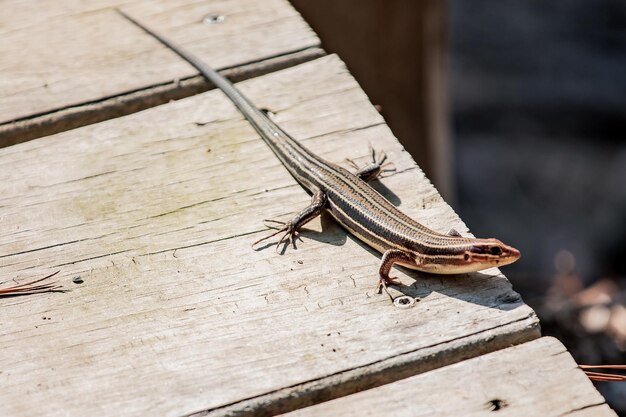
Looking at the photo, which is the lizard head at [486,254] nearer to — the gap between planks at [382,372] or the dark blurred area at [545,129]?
the gap between planks at [382,372]

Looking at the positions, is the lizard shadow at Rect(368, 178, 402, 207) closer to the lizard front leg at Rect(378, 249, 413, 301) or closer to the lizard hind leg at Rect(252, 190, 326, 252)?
the lizard hind leg at Rect(252, 190, 326, 252)

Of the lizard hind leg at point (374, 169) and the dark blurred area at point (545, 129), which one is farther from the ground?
the lizard hind leg at point (374, 169)

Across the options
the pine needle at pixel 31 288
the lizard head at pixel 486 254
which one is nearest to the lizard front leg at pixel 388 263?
the lizard head at pixel 486 254

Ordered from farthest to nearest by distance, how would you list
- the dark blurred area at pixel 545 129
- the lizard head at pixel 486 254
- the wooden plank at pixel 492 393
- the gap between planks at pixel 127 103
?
the dark blurred area at pixel 545 129 → the gap between planks at pixel 127 103 → the lizard head at pixel 486 254 → the wooden plank at pixel 492 393

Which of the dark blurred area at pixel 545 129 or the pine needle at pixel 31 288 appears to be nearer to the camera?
the pine needle at pixel 31 288

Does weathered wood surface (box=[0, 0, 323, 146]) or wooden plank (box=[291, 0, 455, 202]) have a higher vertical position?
weathered wood surface (box=[0, 0, 323, 146])

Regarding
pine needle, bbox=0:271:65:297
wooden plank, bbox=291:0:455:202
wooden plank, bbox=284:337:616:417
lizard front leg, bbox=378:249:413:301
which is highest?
wooden plank, bbox=284:337:616:417

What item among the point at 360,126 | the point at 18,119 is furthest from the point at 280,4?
the point at 18,119

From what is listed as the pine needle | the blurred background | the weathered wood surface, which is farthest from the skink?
the blurred background
